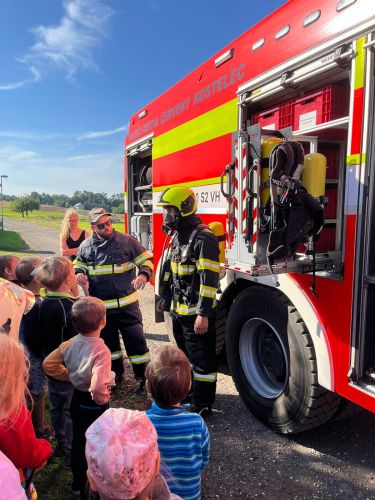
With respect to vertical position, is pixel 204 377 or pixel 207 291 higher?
pixel 207 291

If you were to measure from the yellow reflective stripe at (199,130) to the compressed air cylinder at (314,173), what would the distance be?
99 cm

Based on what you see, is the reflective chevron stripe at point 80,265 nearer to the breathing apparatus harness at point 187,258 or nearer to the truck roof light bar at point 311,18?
the breathing apparatus harness at point 187,258

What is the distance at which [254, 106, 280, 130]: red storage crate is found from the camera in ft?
9.22

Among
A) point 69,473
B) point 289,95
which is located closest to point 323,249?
point 289,95

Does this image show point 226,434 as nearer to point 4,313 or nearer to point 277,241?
point 277,241

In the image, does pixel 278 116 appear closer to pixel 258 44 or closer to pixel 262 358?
pixel 258 44

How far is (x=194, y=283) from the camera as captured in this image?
306cm

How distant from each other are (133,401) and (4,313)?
2.01 metres

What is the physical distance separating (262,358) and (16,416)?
6.85 feet

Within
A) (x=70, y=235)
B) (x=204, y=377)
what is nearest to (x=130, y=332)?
(x=204, y=377)

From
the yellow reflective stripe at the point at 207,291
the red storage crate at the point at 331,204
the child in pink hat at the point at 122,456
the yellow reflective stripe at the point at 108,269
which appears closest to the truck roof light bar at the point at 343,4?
the red storage crate at the point at 331,204

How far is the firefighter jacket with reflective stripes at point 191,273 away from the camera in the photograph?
290 cm

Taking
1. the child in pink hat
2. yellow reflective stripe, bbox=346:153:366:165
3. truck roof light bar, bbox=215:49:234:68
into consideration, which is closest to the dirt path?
truck roof light bar, bbox=215:49:234:68

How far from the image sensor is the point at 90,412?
88.4 inches
